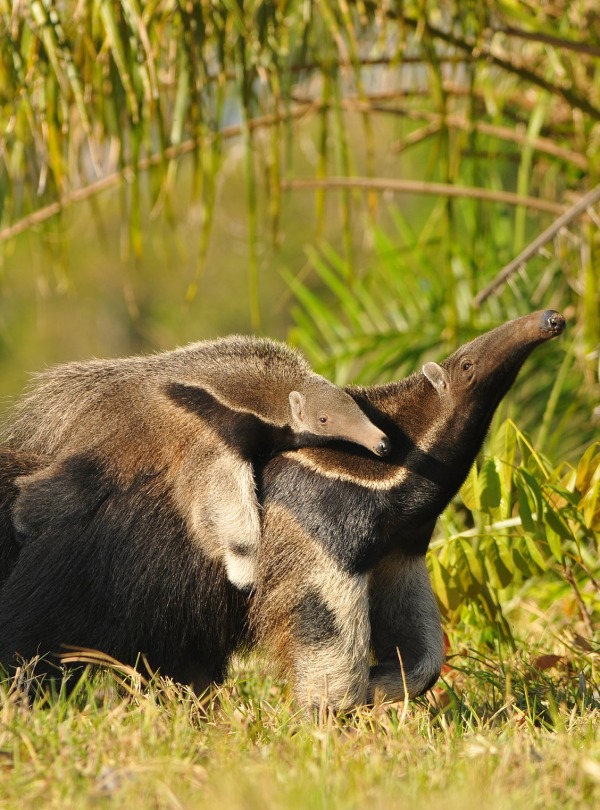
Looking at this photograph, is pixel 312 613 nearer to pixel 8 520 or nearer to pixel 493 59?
pixel 8 520

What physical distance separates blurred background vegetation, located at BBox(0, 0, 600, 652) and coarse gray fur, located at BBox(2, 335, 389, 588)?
2.60 feet

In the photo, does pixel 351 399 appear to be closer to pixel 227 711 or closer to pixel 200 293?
pixel 227 711

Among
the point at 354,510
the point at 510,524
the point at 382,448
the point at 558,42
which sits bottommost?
the point at 510,524

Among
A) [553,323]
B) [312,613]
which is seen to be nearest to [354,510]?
[312,613]

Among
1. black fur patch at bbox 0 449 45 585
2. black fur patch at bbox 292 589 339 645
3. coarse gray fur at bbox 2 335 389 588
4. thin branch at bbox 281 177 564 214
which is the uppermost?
thin branch at bbox 281 177 564 214

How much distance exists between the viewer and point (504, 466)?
479cm

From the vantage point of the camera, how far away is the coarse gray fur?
13.5 feet

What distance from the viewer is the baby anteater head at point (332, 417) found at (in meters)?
4.13

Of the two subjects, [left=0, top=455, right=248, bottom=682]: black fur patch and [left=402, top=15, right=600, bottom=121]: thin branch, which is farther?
[left=402, top=15, right=600, bottom=121]: thin branch

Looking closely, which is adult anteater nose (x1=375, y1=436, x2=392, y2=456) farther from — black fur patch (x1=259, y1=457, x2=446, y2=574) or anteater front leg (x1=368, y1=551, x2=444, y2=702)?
anteater front leg (x1=368, y1=551, x2=444, y2=702)

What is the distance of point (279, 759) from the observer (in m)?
2.98

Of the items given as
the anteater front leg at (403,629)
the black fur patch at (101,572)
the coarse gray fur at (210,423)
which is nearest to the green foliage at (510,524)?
the anteater front leg at (403,629)

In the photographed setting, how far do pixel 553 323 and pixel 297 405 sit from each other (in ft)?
3.32

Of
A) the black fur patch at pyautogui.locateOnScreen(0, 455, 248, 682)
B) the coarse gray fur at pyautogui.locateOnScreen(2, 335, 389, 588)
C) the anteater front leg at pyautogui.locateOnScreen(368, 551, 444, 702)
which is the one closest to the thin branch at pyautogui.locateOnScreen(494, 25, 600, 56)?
the coarse gray fur at pyautogui.locateOnScreen(2, 335, 389, 588)
